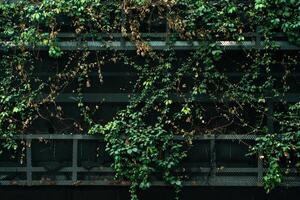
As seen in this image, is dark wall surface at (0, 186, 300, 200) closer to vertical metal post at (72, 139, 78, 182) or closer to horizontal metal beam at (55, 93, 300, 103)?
vertical metal post at (72, 139, 78, 182)

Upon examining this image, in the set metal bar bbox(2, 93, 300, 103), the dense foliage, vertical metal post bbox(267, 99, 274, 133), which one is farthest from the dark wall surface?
metal bar bbox(2, 93, 300, 103)

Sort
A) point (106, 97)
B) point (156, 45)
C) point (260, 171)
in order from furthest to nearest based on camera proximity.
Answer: point (106, 97) → point (156, 45) → point (260, 171)

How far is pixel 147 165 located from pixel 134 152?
29 cm

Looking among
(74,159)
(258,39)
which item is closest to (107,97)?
(74,159)

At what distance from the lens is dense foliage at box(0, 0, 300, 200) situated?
809 centimetres

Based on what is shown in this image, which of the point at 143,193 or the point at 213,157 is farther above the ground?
the point at 213,157

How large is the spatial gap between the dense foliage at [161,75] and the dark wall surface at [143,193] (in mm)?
390

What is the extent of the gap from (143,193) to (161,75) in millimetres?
1938

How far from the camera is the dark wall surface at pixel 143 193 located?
8336 millimetres

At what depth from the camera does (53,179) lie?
27.4 ft

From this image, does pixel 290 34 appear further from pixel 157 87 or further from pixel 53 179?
pixel 53 179

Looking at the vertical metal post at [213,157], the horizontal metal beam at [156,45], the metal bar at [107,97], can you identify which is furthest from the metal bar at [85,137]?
the horizontal metal beam at [156,45]

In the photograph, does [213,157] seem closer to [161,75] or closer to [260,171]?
[260,171]

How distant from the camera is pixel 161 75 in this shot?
8.31 meters
